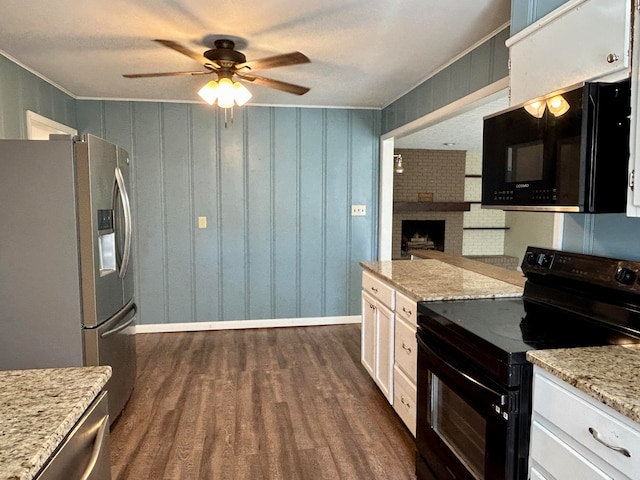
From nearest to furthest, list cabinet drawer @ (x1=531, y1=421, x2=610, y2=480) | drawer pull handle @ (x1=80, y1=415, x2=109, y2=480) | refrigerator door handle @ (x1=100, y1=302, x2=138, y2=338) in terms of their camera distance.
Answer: drawer pull handle @ (x1=80, y1=415, x2=109, y2=480) → cabinet drawer @ (x1=531, y1=421, x2=610, y2=480) → refrigerator door handle @ (x1=100, y1=302, x2=138, y2=338)

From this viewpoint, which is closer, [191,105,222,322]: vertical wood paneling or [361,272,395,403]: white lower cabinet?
[361,272,395,403]: white lower cabinet

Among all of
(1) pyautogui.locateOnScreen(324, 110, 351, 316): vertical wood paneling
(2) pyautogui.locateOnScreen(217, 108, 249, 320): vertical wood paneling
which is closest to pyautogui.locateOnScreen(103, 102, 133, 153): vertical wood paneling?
(2) pyautogui.locateOnScreen(217, 108, 249, 320): vertical wood paneling

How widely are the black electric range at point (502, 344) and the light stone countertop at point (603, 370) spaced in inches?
2.5

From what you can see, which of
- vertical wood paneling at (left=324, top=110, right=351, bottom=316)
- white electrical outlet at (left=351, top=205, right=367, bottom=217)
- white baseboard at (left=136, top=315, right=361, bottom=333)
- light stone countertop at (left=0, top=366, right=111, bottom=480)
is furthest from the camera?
white electrical outlet at (left=351, top=205, right=367, bottom=217)

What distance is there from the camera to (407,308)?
229 centimetres

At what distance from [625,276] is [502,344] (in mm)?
469

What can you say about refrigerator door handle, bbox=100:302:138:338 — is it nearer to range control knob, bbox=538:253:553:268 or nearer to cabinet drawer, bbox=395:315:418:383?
cabinet drawer, bbox=395:315:418:383

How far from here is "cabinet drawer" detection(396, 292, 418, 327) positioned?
7.20 ft

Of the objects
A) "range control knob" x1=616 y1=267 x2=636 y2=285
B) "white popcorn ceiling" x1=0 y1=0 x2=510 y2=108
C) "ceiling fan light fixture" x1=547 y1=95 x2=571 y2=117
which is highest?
"white popcorn ceiling" x1=0 y1=0 x2=510 y2=108

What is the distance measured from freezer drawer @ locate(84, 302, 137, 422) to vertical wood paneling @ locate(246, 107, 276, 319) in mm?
1698

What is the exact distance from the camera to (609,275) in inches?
58.9

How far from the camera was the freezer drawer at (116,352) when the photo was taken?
232 centimetres

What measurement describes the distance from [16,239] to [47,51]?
56.5 inches

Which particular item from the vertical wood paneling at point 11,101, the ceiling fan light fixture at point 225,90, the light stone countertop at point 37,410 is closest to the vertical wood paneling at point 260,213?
the ceiling fan light fixture at point 225,90
